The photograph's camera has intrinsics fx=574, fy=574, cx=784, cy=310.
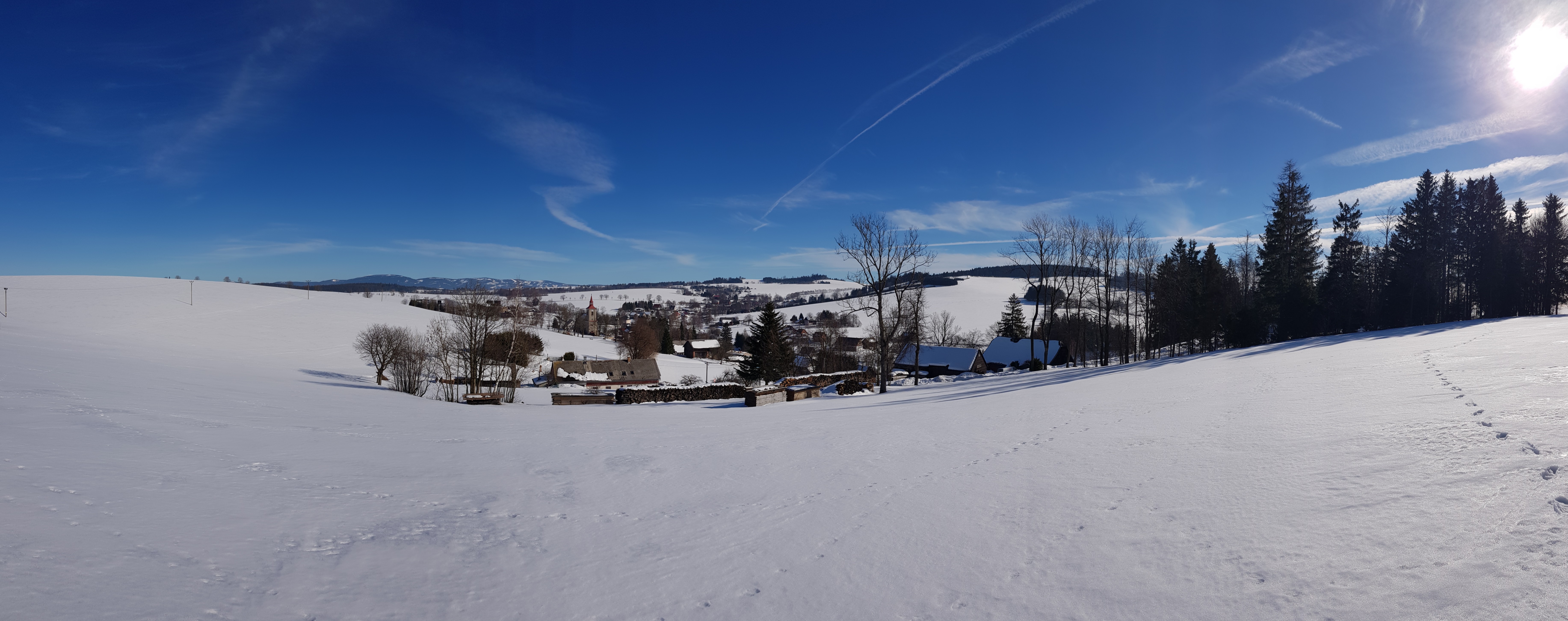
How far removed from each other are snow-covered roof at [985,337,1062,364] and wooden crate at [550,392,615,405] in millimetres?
36371

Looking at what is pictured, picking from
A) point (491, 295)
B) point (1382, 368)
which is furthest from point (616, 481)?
point (491, 295)

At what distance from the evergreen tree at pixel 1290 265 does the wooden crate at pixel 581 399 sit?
125 ft

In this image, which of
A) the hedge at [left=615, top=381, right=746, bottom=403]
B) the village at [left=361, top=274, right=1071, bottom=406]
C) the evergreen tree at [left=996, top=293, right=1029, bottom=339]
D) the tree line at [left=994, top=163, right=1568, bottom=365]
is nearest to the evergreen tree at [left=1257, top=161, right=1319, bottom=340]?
the tree line at [left=994, top=163, right=1568, bottom=365]

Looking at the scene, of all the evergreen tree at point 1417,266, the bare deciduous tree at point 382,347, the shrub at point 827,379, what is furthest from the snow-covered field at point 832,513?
the evergreen tree at point 1417,266

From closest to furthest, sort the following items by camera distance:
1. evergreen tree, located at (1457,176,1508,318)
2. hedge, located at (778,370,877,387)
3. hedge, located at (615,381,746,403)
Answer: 1. hedge, located at (615,381,746,403)
2. hedge, located at (778,370,877,387)
3. evergreen tree, located at (1457,176,1508,318)

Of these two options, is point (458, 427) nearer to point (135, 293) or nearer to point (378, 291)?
point (135, 293)

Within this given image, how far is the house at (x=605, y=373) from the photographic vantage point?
51.1 metres

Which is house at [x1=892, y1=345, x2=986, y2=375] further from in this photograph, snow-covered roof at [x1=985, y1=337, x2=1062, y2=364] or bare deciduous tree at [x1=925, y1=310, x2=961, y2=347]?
bare deciduous tree at [x1=925, y1=310, x2=961, y2=347]

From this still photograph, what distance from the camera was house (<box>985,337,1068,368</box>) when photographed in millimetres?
50719

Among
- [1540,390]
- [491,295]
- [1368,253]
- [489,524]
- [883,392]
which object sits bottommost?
[883,392]

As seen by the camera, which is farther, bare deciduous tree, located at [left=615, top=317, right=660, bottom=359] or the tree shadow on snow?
bare deciduous tree, located at [left=615, top=317, right=660, bottom=359]

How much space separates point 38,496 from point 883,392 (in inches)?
907

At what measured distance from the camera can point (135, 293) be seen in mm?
58531

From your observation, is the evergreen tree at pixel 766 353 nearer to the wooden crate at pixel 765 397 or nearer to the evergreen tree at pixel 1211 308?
the wooden crate at pixel 765 397
